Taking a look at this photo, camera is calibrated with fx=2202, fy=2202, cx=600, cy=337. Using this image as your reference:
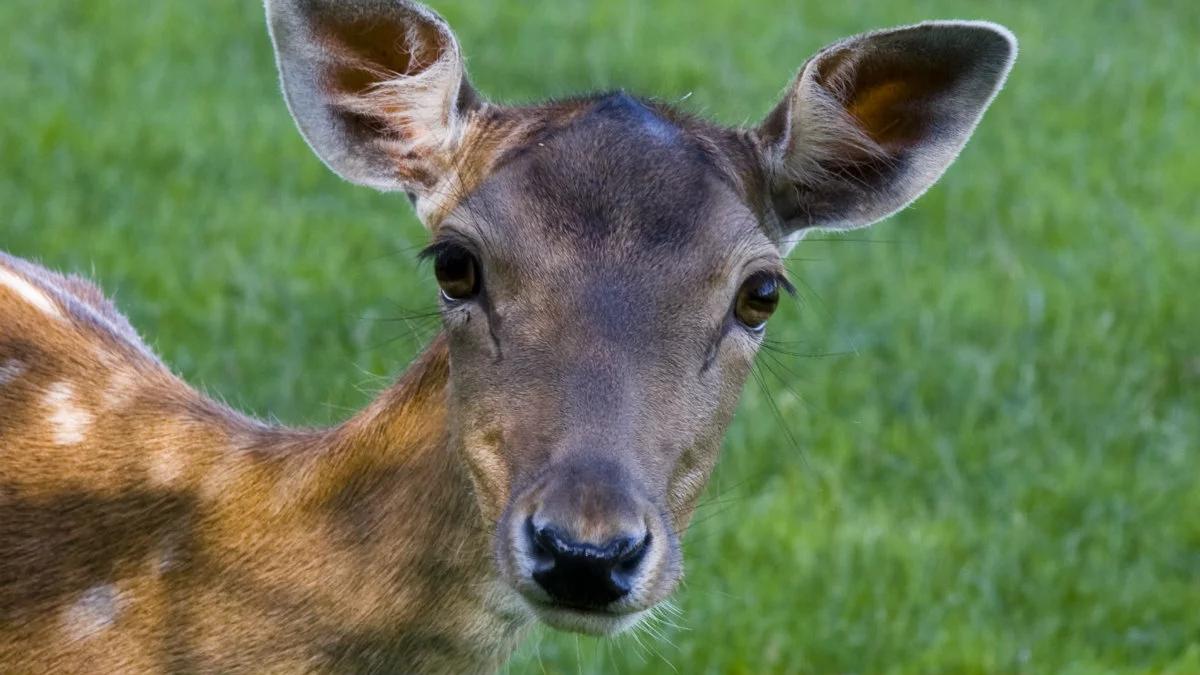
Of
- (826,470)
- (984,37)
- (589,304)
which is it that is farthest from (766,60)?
(589,304)

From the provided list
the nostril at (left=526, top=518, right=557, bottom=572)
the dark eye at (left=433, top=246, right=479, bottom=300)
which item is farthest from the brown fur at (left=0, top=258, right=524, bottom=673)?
the nostril at (left=526, top=518, right=557, bottom=572)

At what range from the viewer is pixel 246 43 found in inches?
464

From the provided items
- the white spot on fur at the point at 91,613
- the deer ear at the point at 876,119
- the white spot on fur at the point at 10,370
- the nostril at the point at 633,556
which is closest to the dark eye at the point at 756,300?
the deer ear at the point at 876,119

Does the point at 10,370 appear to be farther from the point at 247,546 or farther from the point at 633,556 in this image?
the point at 633,556

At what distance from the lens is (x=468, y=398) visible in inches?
171

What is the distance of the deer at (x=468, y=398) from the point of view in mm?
4172

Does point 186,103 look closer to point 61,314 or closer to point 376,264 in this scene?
point 376,264

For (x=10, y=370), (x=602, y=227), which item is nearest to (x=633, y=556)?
(x=602, y=227)

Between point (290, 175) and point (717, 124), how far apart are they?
5.46 meters

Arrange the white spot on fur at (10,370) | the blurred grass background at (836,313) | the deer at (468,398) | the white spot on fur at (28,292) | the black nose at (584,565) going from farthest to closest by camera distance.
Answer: the blurred grass background at (836,313) → the white spot on fur at (28,292) → the white spot on fur at (10,370) → the deer at (468,398) → the black nose at (584,565)

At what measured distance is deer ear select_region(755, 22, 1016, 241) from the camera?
4.84 meters

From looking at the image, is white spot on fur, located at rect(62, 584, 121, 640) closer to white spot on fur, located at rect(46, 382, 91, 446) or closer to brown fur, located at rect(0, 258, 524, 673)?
brown fur, located at rect(0, 258, 524, 673)

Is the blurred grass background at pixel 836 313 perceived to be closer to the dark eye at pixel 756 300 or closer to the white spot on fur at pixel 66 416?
the dark eye at pixel 756 300

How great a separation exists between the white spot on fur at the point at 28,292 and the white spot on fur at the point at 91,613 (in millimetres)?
850
